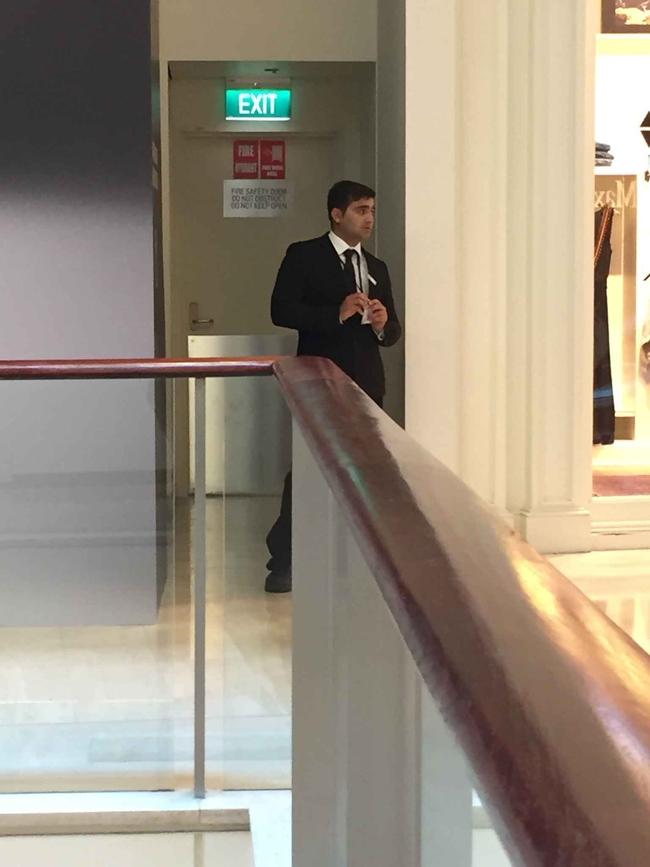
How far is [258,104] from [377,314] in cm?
272

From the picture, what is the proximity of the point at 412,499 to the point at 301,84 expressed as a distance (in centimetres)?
639

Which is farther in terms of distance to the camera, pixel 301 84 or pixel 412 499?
pixel 301 84

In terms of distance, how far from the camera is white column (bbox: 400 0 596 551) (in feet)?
17.3

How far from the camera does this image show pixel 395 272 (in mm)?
5684

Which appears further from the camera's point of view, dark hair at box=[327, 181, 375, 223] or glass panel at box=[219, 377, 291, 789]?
dark hair at box=[327, 181, 375, 223]

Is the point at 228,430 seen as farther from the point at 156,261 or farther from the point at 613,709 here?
the point at 613,709

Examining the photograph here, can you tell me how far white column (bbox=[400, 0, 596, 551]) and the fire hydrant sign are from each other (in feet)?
6.50

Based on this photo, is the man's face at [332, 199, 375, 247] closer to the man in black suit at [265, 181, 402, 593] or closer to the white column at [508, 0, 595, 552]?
the man in black suit at [265, 181, 402, 593]

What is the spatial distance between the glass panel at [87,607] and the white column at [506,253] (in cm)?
210

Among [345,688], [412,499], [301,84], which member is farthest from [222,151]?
[412,499]

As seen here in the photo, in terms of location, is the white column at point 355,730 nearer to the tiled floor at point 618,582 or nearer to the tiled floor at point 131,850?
the tiled floor at point 131,850

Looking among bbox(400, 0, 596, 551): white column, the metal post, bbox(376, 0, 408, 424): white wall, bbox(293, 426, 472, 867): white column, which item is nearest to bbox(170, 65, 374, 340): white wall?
bbox(376, 0, 408, 424): white wall

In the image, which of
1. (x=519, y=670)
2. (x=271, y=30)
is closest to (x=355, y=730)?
(x=519, y=670)

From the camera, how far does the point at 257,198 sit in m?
7.28
